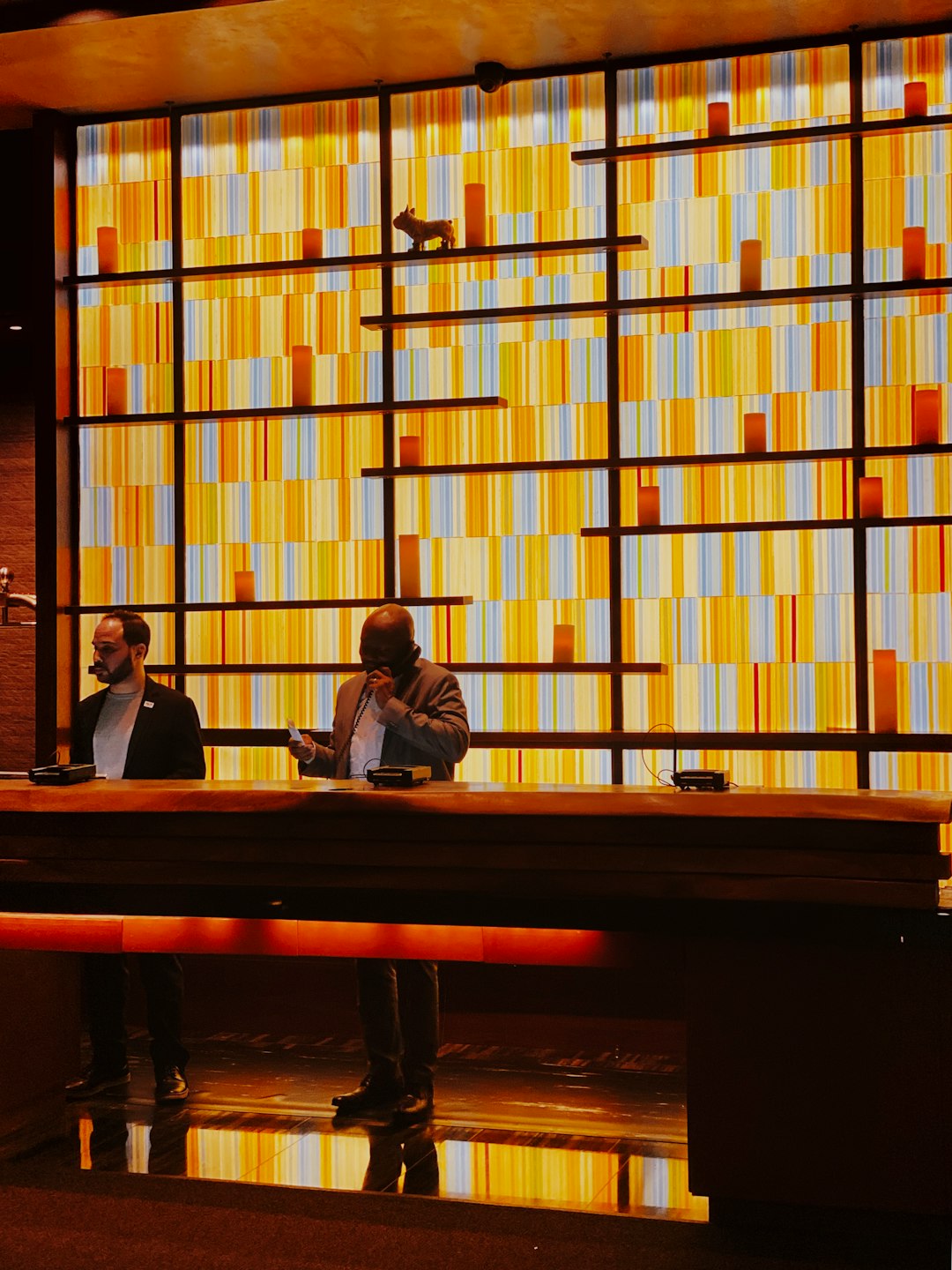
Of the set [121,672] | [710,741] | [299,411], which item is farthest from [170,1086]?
[299,411]

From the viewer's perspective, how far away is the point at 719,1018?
3129 mm

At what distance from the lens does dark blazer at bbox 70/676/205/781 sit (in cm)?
438

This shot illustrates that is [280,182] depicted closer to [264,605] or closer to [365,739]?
[264,605]

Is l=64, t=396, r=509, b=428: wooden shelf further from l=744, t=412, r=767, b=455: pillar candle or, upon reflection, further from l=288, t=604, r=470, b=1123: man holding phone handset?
l=288, t=604, r=470, b=1123: man holding phone handset

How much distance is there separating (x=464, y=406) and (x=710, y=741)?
1413mm

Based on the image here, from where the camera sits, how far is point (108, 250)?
5262 mm

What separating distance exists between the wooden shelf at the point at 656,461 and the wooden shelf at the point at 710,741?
0.90 m

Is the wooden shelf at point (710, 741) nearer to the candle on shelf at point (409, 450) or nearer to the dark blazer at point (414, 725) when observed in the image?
the dark blazer at point (414, 725)

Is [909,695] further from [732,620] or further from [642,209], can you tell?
[642,209]

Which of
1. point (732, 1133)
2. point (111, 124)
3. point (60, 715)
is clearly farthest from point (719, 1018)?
point (111, 124)

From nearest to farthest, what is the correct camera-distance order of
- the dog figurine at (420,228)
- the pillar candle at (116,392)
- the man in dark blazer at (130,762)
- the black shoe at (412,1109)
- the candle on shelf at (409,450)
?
1. the black shoe at (412,1109)
2. the man in dark blazer at (130,762)
3. the dog figurine at (420,228)
4. the candle on shelf at (409,450)
5. the pillar candle at (116,392)

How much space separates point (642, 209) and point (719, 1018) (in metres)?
2.87

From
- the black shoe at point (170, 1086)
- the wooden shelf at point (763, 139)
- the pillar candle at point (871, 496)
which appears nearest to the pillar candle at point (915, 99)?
the wooden shelf at point (763, 139)

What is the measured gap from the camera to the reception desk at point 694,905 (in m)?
2.99
